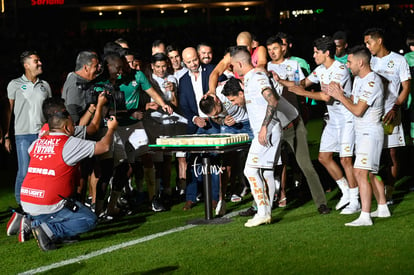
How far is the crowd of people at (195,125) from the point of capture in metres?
8.22

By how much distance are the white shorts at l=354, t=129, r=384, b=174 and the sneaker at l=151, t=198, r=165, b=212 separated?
2814 millimetres

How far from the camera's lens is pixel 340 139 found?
9.66 meters

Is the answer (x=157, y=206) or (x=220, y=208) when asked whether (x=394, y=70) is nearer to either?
(x=220, y=208)

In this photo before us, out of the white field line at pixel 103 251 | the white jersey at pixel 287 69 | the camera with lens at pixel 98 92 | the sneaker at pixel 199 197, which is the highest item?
the white jersey at pixel 287 69

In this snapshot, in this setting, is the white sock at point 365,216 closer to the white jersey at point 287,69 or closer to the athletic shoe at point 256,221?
the athletic shoe at point 256,221

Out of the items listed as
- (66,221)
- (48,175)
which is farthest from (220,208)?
(48,175)

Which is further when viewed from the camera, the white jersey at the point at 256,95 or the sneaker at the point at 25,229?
the white jersey at the point at 256,95

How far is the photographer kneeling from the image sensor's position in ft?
26.5

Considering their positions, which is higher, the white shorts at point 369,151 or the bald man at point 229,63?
the bald man at point 229,63

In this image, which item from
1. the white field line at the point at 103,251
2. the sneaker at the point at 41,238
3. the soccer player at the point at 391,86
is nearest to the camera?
the white field line at the point at 103,251

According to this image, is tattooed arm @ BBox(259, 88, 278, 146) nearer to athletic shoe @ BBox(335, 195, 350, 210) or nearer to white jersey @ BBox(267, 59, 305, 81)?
athletic shoe @ BBox(335, 195, 350, 210)

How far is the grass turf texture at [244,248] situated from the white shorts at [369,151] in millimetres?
614

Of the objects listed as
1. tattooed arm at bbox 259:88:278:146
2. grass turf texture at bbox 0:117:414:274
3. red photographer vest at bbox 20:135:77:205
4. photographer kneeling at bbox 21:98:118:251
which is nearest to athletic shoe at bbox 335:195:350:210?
grass turf texture at bbox 0:117:414:274

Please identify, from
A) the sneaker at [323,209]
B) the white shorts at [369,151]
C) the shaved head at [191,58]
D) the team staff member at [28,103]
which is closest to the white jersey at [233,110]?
the shaved head at [191,58]
